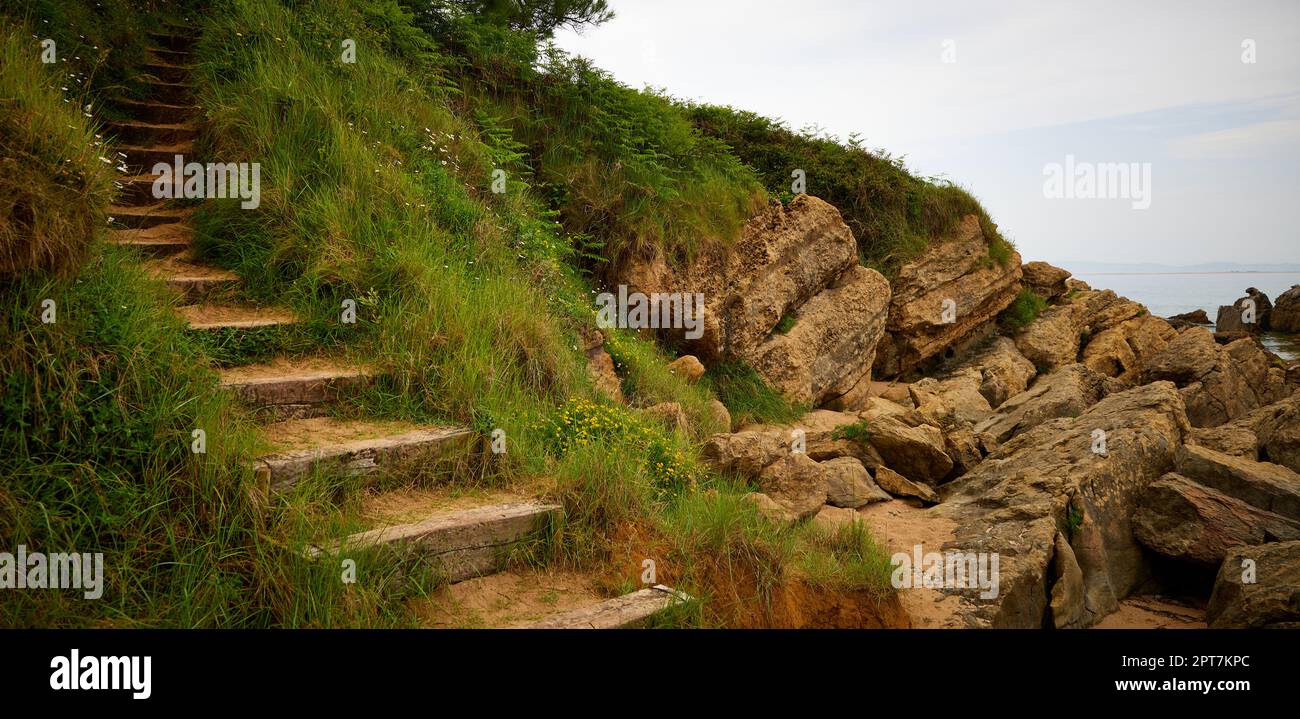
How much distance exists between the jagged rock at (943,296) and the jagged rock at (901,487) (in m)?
5.72

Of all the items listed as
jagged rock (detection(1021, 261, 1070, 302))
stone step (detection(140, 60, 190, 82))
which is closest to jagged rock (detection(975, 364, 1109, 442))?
jagged rock (detection(1021, 261, 1070, 302))

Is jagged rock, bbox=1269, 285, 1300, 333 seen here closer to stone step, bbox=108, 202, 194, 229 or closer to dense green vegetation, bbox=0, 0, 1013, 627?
dense green vegetation, bbox=0, 0, 1013, 627

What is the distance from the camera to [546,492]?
15.9 ft

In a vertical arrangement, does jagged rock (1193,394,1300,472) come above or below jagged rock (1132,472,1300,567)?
above

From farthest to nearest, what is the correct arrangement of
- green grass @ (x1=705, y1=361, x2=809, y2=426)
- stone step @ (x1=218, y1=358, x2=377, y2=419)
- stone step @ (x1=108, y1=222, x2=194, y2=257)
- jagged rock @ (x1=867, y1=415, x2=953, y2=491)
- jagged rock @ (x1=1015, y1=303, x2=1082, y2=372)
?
jagged rock @ (x1=1015, y1=303, x2=1082, y2=372) → green grass @ (x1=705, y1=361, x2=809, y2=426) → jagged rock @ (x1=867, y1=415, x2=953, y2=491) → stone step @ (x1=108, y1=222, x2=194, y2=257) → stone step @ (x1=218, y1=358, x2=377, y2=419)

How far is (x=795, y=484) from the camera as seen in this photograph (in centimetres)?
699

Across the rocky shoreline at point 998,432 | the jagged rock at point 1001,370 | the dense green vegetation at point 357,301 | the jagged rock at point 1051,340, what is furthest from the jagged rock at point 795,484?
the jagged rock at point 1051,340

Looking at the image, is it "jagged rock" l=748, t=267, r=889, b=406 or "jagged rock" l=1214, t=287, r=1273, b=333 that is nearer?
"jagged rock" l=748, t=267, r=889, b=406

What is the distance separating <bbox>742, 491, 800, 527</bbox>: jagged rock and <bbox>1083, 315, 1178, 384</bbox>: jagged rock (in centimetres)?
1086

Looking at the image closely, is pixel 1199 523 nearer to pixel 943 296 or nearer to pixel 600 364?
pixel 600 364

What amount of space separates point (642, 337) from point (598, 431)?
396 cm

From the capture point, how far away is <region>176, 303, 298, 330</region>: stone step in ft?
17.9

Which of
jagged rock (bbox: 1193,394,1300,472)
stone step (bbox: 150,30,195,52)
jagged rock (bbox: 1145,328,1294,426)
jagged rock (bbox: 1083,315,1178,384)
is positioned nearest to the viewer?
jagged rock (bbox: 1193,394,1300,472)

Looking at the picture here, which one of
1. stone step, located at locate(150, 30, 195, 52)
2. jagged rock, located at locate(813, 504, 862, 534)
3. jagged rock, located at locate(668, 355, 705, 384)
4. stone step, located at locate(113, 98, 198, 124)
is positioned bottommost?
jagged rock, located at locate(813, 504, 862, 534)
